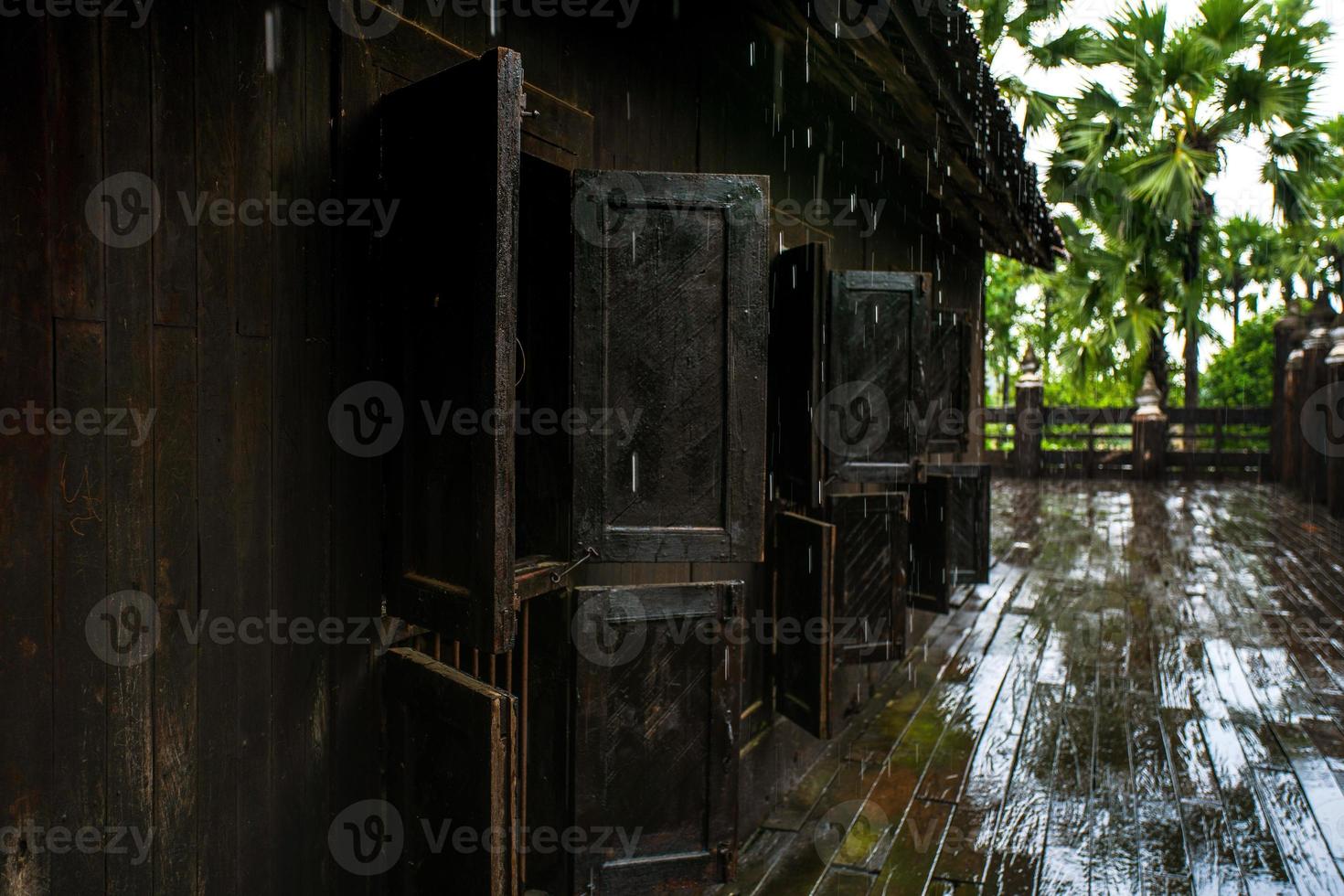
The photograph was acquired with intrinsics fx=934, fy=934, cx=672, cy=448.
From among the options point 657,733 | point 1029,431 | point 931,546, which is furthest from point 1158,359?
point 657,733

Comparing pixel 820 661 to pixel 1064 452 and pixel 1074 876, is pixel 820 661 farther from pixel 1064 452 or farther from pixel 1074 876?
pixel 1064 452

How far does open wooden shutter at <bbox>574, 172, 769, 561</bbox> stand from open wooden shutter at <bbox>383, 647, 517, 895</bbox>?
0.55m

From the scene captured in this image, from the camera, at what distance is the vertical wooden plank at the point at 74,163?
1443 millimetres

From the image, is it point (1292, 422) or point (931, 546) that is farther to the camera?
point (1292, 422)

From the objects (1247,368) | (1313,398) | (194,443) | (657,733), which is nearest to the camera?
(194,443)

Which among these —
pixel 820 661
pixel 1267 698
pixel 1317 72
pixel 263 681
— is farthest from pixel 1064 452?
pixel 263 681

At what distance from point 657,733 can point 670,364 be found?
3.43 ft

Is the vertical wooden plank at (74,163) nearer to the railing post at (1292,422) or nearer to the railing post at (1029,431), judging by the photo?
the railing post at (1292,422)

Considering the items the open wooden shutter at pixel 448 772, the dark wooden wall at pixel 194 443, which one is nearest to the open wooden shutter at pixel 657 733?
the open wooden shutter at pixel 448 772

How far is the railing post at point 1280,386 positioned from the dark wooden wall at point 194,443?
17.0m

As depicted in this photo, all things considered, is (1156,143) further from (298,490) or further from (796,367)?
(298,490)

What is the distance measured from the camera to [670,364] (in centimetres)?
245

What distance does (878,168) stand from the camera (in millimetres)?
5418

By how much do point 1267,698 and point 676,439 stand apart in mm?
4130
